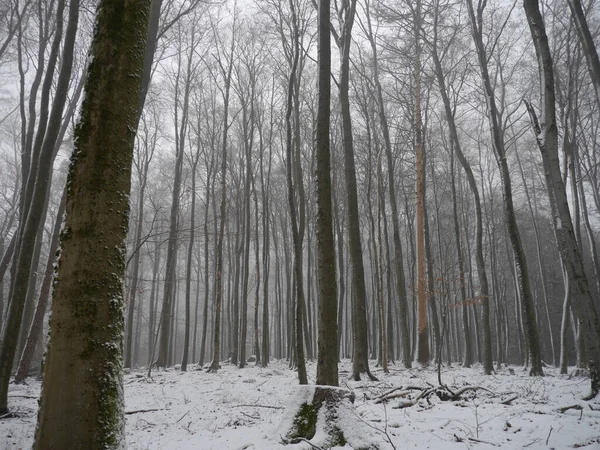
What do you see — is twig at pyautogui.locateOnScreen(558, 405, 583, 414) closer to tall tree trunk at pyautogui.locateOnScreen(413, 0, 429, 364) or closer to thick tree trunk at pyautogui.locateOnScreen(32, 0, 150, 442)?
thick tree trunk at pyautogui.locateOnScreen(32, 0, 150, 442)

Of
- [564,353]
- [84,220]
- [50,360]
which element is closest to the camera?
[50,360]

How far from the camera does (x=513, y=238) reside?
8672 mm

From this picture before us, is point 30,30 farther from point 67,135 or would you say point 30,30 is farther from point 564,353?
point 564,353

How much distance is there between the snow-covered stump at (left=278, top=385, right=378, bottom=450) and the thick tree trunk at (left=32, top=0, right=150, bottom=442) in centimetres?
181

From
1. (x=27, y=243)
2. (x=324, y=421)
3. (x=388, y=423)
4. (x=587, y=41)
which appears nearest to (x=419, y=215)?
(x=587, y=41)

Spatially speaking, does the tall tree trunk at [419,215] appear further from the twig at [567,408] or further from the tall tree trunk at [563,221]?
the twig at [567,408]

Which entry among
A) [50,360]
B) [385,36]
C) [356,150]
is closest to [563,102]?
[385,36]

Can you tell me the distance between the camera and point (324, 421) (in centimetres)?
315

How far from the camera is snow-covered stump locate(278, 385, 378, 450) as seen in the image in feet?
9.82

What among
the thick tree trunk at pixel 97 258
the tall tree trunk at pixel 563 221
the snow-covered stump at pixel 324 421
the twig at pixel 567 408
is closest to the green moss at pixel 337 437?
the snow-covered stump at pixel 324 421

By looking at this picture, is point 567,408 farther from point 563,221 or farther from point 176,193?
point 176,193

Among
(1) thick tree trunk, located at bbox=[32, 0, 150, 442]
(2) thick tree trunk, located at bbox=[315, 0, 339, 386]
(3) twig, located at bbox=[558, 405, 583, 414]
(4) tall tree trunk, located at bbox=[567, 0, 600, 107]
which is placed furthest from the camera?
(4) tall tree trunk, located at bbox=[567, 0, 600, 107]

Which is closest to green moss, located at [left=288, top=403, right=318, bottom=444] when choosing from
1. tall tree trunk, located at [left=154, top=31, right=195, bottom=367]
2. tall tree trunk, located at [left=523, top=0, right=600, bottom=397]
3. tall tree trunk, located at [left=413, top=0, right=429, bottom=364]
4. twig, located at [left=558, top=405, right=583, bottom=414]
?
twig, located at [left=558, top=405, right=583, bottom=414]

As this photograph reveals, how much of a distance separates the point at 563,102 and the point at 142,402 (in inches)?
586
